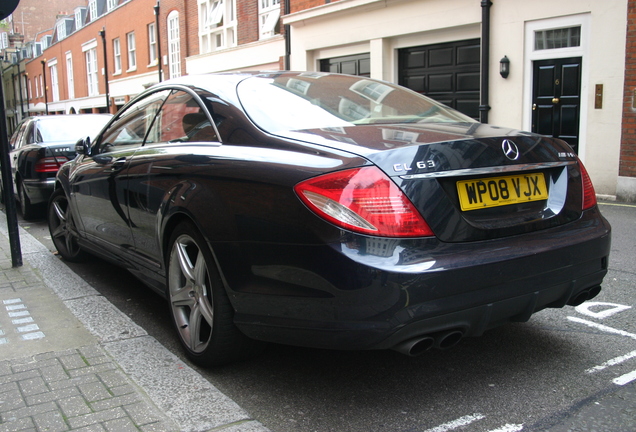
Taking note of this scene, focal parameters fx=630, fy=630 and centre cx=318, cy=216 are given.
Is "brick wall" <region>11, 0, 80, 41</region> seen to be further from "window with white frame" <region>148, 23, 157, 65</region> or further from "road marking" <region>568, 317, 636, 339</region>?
"road marking" <region>568, 317, 636, 339</region>

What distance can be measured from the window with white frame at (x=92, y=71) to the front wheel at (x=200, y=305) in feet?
128

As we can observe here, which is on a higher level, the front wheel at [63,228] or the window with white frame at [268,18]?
the window with white frame at [268,18]

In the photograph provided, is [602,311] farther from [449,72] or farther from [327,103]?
[449,72]

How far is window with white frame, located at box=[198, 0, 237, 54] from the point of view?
2300cm

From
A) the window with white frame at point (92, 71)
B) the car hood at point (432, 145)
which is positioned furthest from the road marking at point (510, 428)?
the window with white frame at point (92, 71)

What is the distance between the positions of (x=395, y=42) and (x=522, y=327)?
12.7m

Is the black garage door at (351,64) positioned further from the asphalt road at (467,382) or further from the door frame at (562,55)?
the asphalt road at (467,382)

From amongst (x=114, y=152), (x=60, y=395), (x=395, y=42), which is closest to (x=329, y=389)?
(x=60, y=395)

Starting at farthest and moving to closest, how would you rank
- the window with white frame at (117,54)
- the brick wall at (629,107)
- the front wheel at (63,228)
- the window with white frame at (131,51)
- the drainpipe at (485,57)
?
the window with white frame at (117,54) < the window with white frame at (131,51) < the drainpipe at (485,57) < the brick wall at (629,107) < the front wheel at (63,228)

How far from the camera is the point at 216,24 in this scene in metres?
24.0

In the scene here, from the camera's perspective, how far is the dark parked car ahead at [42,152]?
8336 millimetres

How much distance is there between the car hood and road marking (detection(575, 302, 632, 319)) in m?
1.35

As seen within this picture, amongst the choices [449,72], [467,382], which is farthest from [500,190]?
[449,72]

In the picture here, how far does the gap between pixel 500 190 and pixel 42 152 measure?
280 inches
